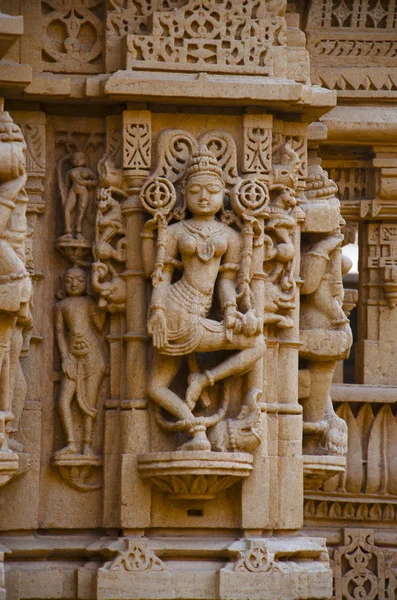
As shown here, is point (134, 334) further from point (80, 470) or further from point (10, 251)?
point (10, 251)

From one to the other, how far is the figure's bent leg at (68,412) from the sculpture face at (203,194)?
1.50 metres

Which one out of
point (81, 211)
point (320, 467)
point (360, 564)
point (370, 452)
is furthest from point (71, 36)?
point (360, 564)

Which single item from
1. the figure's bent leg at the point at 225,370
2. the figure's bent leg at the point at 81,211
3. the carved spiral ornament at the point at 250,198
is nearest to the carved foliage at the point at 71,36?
the figure's bent leg at the point at 81,211

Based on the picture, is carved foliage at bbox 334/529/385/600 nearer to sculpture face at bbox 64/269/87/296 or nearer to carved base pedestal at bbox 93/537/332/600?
carved base pedestal at bbox 93/537/332/600

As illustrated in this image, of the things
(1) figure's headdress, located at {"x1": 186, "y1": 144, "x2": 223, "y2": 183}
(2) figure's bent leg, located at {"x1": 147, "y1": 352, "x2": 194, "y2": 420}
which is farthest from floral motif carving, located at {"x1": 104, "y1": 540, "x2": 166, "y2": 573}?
(1) figure's headdress, located at {"x1": 186, "y1": 144, "x2": 223, "y2": 183}

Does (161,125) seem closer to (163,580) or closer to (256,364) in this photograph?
(256,364)

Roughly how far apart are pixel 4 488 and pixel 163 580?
4.17 feet

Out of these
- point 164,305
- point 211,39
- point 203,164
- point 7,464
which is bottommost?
point 7,464

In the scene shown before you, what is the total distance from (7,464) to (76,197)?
6.83 feet

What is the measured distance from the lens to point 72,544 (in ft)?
48.6

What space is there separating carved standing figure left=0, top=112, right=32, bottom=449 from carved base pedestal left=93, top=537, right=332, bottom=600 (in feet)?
4.06

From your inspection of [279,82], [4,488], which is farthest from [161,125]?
[4,488]

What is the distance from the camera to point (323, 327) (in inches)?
611

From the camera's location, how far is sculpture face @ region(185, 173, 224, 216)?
47.8 feet
